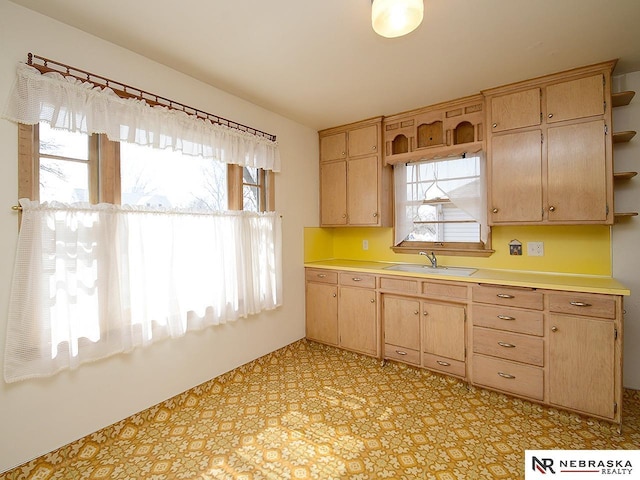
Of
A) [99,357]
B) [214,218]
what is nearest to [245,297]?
[214,218]

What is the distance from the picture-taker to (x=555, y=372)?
2.09m

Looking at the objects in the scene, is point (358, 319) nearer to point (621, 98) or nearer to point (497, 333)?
point (497, 333)

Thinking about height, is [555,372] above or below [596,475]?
above

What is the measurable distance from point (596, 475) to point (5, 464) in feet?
10.0

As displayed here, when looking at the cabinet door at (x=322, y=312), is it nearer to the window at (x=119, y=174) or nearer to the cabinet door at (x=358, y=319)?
the cabinet door at (x=358, y=319)

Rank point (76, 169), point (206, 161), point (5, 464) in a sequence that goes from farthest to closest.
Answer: point (206, 161)
point (76, 169)
point (5, 464)

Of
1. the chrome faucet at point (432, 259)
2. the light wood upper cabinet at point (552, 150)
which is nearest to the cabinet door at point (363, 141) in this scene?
the light wood upper cabinet at point (552, 150)

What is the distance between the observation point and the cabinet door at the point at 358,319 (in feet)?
9.83

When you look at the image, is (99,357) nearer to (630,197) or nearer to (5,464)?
(5,464)

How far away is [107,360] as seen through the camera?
1.90m

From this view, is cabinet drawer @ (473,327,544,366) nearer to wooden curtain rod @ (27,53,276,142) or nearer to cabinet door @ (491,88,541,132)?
cabinet door @ (491,88,541,132)

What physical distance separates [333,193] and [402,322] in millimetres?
1663

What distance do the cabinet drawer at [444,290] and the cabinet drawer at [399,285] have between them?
93 mm

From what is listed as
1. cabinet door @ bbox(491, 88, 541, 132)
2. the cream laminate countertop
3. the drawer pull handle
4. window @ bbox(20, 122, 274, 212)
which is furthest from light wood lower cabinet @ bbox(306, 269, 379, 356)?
cabinet door @ bbox(491, 88, 541, 132)
